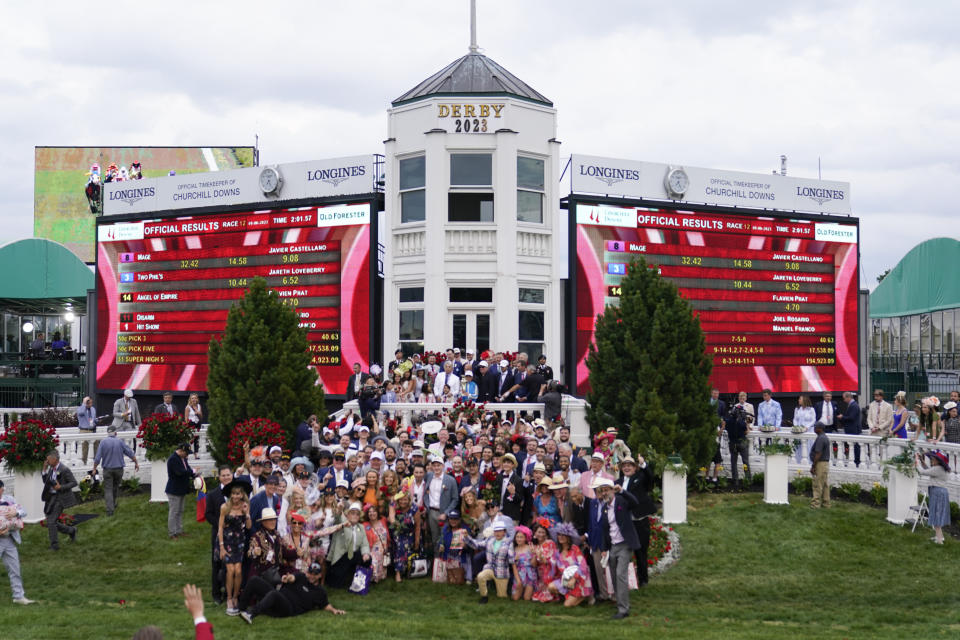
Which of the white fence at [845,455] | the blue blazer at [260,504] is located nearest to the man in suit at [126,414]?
the blue blazer at [260,504]

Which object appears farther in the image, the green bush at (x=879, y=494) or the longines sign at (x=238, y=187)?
the longines sign at (x=238, y=187)

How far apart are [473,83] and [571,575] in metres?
15.4

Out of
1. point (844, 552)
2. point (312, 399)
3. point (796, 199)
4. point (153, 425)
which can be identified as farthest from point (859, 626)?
point (796, 199)

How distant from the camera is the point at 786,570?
14.2 m

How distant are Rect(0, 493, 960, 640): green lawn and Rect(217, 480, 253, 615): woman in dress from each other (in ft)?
1.15

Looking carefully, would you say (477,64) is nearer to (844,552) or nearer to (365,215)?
(365,215)

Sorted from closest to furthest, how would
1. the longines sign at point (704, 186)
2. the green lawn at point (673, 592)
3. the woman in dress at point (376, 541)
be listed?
the green lawn at point (673, 592)
the woman in dress at point (376, 541)
the longines sign at point (704, 186)

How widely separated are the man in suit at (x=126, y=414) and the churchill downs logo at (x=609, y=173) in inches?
502

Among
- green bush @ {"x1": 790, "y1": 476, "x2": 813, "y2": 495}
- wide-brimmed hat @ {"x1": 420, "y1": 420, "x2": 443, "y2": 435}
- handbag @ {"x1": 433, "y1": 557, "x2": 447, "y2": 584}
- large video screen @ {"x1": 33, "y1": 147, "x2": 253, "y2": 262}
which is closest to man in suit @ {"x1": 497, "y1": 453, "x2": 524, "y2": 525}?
handbag @ {"x1": 433, "y1": 557, "x2": 447, "y2": 584}

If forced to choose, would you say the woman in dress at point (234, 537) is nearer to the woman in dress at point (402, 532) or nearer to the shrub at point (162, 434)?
the woman in dress at point (402, 532)

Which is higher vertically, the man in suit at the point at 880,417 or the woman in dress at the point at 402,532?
the man in suit at the point at 880,417

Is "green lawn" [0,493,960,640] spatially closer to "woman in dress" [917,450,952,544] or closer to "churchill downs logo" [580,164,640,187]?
"woman in dress" [917,450,952,544]

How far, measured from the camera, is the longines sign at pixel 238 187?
2462 centimetres

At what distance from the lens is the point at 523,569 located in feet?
41.0
